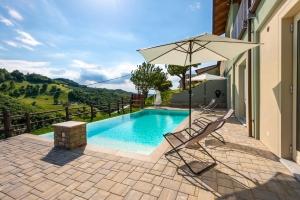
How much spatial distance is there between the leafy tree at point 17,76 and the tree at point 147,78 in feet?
121

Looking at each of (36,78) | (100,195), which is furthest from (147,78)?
(36,78)

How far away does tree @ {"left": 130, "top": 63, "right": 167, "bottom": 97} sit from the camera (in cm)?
2578

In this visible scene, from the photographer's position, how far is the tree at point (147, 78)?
2578 cm

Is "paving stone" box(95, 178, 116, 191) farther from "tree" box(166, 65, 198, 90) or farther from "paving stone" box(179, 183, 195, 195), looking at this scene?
"tree" box(166, 65, 198, 90)

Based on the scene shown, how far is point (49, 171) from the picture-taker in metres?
3.30

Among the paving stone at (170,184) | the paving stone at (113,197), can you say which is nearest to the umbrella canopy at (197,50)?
the paving stone at (170,184)

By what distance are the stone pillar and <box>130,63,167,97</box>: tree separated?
2095 centimetres

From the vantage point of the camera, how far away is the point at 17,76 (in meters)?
46.3

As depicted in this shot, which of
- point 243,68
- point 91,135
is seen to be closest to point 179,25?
point 243,68

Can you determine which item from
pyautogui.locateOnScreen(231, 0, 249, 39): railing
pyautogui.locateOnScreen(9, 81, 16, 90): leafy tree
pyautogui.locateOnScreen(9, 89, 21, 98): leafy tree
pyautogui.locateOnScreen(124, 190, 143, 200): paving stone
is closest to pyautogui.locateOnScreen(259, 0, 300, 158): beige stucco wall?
pyautogui.locateOnScreen(231, 0, 249, 39): railing

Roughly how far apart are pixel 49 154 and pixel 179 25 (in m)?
9.38

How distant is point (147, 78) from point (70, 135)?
865 inches

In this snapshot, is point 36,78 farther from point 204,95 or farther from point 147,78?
point 204,95

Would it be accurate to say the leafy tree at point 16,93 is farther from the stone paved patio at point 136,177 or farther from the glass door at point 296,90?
the glass door at point 296,90
